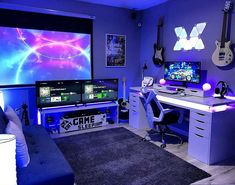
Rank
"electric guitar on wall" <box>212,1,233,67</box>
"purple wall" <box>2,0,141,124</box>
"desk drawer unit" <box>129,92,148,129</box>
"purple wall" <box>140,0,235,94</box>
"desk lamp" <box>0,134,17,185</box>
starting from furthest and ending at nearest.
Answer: "desk drawer unit" <box>129,92,148,129</box> < "purple wall" <box>2,0,141,124</box> < "purple wall" <box>140,0,235,94</box> < "electric guitar on wall" <box>212,1,233,67</box> < "desk lamp" <box>0,134,17,185</box>

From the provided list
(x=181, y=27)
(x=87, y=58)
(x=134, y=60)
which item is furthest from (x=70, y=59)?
(x=181, y=27)

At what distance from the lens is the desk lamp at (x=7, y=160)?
106cm

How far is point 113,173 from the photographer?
90.7 inches

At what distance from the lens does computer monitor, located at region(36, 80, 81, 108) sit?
3420mm

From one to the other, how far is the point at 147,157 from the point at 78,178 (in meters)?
0.97

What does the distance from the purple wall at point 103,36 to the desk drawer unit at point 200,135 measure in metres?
2.14

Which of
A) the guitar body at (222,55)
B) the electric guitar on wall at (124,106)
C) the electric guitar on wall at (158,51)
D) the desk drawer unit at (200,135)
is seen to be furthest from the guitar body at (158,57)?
the desk drawer unit at (200,135)

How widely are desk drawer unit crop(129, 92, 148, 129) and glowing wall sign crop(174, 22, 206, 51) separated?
3.90 ft

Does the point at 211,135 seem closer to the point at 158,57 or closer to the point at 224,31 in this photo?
the point at 224,31

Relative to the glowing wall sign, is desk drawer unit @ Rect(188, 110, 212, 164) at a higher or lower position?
lower

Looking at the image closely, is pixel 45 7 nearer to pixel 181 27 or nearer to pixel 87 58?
pixel 87 58

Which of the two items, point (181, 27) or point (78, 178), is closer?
point (78, 178)

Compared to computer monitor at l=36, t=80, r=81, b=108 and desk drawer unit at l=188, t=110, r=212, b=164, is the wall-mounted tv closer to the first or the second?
computer monitor at l=36, t=80, r=81, b=108

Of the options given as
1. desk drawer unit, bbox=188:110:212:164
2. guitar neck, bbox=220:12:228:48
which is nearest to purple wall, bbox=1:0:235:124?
guitar neck, bbox=220:12:228:48
